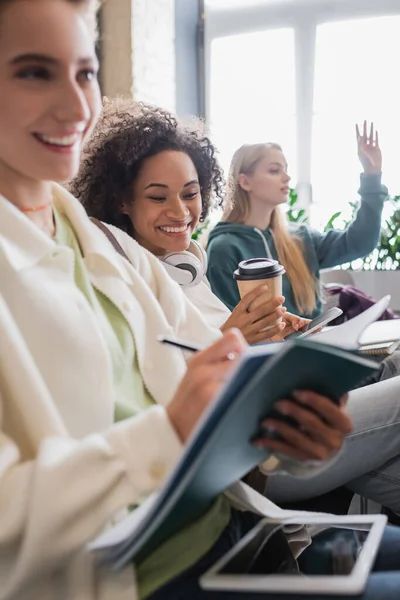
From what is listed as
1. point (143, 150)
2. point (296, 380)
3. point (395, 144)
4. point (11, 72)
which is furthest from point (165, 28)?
point (296, 380)

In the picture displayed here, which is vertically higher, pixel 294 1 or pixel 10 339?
pixel 294 1

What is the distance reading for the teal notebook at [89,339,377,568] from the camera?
562 mm

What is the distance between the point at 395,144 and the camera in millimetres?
4312

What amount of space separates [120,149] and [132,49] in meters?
2.28

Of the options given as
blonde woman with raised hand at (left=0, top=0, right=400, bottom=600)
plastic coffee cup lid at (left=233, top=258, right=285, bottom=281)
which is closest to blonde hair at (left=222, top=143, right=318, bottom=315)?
plastic coffee cup lid at (left=233, top=258, right=285, bottom=281)

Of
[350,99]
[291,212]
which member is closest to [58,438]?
[291,212]

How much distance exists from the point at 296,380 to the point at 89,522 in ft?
0.74

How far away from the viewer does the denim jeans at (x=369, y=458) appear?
1.32 metres

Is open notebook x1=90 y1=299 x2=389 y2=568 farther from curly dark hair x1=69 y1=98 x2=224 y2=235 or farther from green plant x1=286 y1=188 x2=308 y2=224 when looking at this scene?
green plant x1=286 y1=188 x2=308 y2=224

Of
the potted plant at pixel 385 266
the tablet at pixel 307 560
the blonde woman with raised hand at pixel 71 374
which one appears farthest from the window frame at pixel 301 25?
the tablet at pixel 307 560

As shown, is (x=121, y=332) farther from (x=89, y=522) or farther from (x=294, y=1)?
(x=294, y=1)

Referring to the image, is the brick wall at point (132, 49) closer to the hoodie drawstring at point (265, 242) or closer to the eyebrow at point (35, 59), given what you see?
the hoodie drawstring at point (265, 242)

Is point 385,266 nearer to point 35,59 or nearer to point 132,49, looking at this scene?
point 132,49

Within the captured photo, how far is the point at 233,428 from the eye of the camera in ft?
1.97
